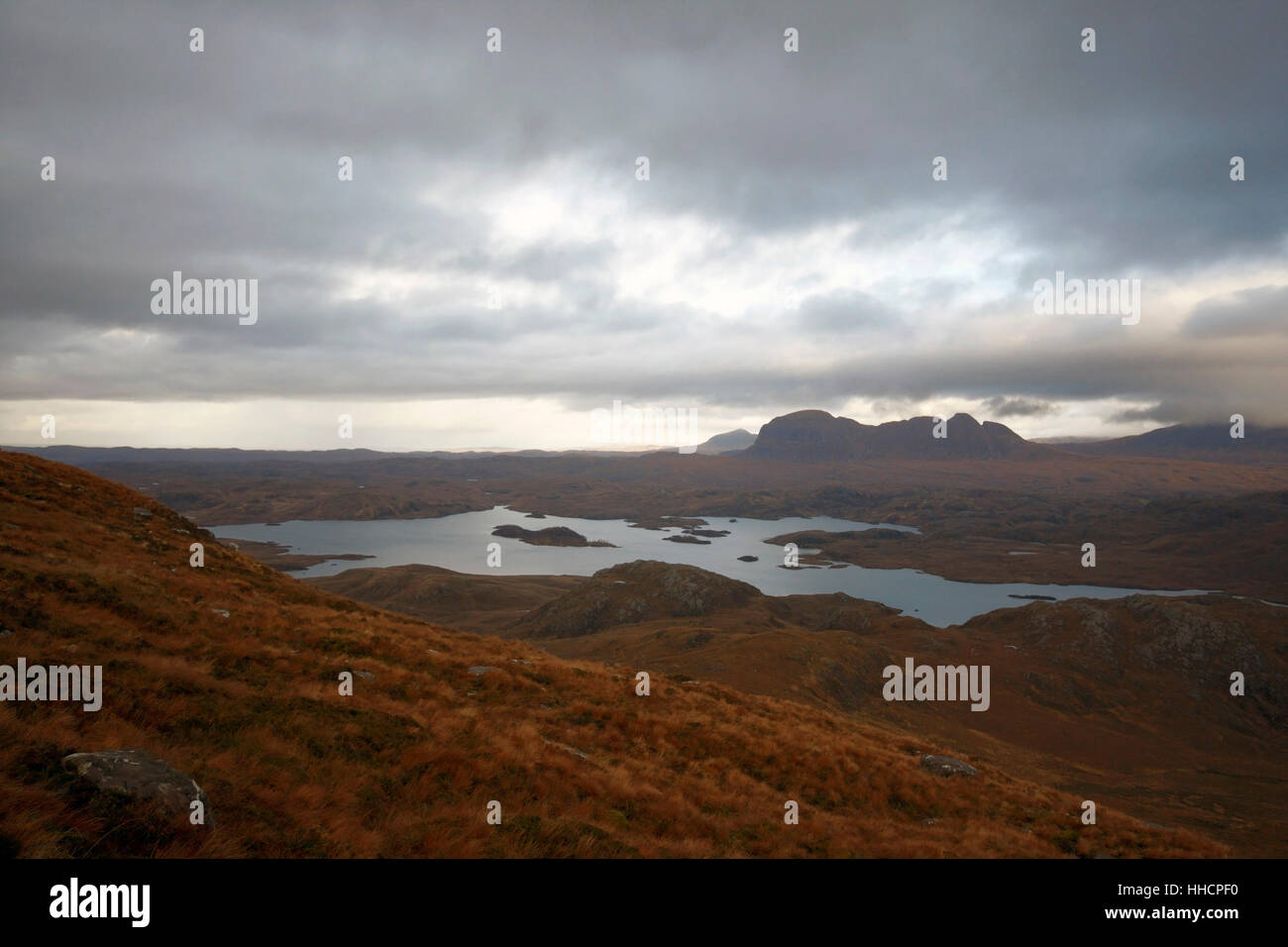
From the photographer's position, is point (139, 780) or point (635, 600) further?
point (635, 600)

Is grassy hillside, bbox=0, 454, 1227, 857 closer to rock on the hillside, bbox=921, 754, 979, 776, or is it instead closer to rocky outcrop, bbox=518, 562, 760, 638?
rock on the hillside, bbox=921, 754, 979, 776

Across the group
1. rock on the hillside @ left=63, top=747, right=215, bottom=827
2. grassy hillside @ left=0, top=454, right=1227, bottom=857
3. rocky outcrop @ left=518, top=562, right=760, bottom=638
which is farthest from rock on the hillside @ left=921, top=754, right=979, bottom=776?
rocky outcrop @ left=518, top=562, right=760, bottom=638

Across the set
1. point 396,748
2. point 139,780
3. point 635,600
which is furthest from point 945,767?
point 635,600

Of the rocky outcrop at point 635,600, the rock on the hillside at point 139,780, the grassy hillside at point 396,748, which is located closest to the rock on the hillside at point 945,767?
the grassy hillside at point 396,748

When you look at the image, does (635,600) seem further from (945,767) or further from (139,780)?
(139,780)
